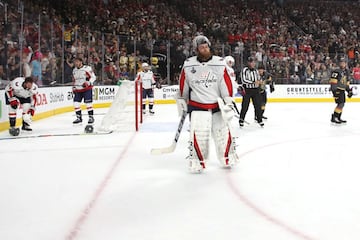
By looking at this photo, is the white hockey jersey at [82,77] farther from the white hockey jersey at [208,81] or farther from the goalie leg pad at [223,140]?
the goalie leg pad at [223,140]

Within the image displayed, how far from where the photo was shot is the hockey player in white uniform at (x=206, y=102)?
4.19 meters

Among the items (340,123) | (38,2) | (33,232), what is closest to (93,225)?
(33,232)

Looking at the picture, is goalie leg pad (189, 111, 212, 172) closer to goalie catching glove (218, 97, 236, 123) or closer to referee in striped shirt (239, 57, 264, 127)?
goalie catching glove (218, 97, 236, 123)

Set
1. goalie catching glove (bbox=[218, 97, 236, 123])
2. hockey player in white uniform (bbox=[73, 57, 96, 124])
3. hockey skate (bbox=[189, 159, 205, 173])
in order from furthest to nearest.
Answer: hockey player in white uniform (bbox=[73, 57, 96, 124]) < hockey skate (bbox=[189, 159, 205, 173]) < goalie catching glove (bbox=[218, 97, 236, 123])

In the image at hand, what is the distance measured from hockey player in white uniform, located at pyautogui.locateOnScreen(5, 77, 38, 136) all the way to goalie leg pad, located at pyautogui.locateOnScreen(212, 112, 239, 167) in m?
4.01

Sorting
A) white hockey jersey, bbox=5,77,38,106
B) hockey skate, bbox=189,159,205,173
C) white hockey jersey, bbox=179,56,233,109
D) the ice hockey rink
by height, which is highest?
white hockey jersey, bbox=179,56,233,109

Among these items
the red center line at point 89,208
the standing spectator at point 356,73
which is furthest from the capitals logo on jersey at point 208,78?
the standing spectator at point 356,73

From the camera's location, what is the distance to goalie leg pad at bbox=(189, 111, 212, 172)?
4188 mm

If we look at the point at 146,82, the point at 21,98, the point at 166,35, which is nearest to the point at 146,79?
the point at 146,82

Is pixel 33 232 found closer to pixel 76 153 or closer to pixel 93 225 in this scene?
pixel 93 225

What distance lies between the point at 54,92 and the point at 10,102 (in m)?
3.34

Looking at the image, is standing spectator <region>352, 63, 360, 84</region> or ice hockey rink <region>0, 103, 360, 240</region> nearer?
ice hockey rink <region>0, 103, 360, 240</region>

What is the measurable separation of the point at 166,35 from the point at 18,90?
10.9 metres

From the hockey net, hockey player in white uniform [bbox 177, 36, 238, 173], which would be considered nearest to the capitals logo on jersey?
hockey player in white uniform [bbox 177, 36, 238, 173]
